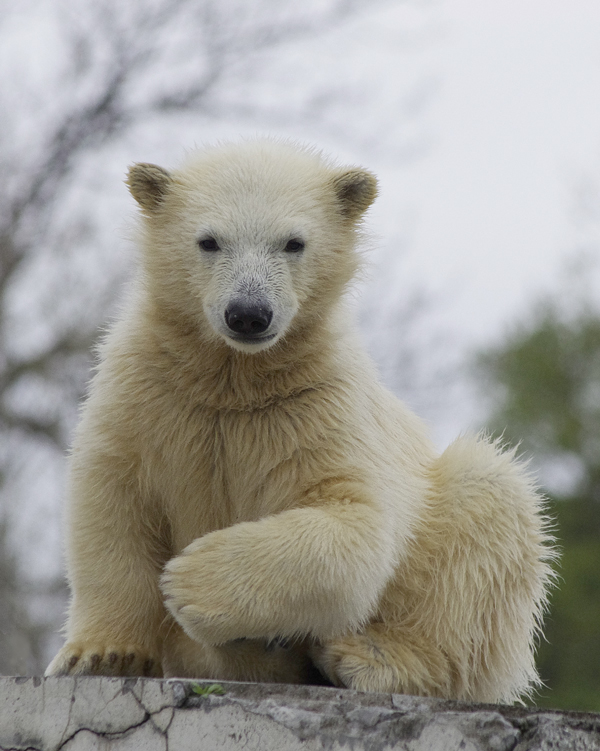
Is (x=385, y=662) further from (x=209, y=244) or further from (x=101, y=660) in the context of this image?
(x=209, y=244)

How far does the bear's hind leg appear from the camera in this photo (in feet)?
12.8

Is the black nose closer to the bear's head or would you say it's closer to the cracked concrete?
the bear's head

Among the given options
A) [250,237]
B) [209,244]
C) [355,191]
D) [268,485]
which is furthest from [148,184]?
[268,485]

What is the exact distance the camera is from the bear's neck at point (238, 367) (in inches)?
167

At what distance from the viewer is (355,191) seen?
15.3ft

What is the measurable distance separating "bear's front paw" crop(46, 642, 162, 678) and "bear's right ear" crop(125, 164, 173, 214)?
198 cm

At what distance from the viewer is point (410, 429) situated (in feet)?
15.7

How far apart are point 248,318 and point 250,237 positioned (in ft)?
1.41

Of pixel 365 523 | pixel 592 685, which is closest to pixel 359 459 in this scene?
pixel 365 523

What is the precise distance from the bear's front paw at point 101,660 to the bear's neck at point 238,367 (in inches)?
42.5

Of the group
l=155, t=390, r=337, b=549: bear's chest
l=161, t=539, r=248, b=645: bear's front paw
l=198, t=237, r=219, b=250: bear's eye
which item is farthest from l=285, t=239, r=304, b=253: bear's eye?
l=161, t=539, r=248, b=645: bear's front paw

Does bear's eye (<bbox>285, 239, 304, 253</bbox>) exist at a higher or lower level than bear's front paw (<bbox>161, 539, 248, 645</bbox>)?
higher

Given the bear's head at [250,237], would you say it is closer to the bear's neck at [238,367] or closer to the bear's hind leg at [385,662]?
the bear's neck at [238,367]

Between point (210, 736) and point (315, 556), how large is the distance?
→ 2.48ft
